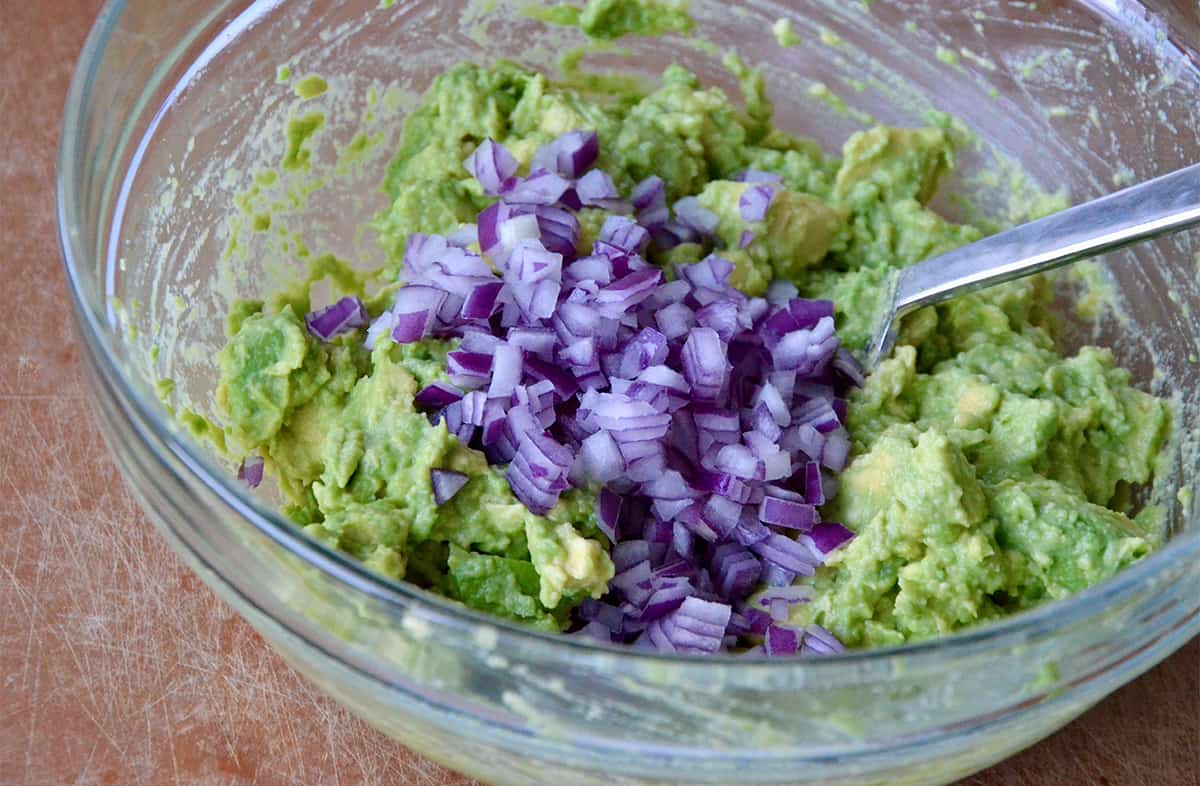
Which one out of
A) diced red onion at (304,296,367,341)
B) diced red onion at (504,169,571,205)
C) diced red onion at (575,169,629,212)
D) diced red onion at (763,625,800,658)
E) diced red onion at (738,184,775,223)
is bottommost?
diced red onion at (763,625,800,658)

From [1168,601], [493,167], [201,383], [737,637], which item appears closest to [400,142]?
[493,167]

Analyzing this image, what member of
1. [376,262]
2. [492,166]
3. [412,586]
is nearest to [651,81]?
[492,166]

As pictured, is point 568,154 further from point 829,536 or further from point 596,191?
point 829,536

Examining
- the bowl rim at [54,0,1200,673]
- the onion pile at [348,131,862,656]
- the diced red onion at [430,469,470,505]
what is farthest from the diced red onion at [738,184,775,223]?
the bowl rim at [54,0,1200,673]

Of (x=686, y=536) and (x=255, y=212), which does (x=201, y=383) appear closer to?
(x=255, y=212)

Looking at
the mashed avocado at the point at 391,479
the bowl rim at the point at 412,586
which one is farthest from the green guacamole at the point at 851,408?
the bowl rim at the point at 412,586

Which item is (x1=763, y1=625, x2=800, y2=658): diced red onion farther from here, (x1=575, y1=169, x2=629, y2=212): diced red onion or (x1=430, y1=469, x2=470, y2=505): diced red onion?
(x1=575, y1=169, x2=629, y2=212): diced red onion
